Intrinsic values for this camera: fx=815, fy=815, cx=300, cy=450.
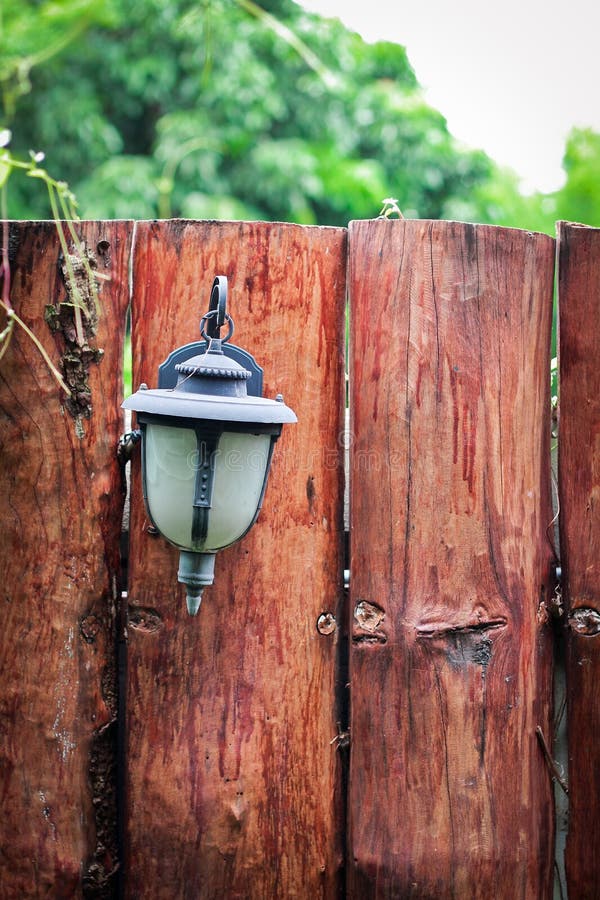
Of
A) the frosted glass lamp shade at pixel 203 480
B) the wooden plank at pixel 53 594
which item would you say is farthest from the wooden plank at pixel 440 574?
the wooden plank at pixel 53 594

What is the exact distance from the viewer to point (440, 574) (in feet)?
4.76

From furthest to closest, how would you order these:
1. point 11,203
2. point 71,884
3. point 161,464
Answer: point 11,203 → point 71,884 → point 161,464

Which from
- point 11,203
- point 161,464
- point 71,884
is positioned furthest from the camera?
point 11,203

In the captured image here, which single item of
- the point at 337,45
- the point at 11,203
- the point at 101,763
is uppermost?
the point at 337,45

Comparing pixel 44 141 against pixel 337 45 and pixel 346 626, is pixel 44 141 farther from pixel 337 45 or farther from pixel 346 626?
pixel 346 626

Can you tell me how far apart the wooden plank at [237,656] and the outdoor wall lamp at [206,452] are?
0.51ft

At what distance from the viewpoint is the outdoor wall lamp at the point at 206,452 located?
1217 millimetres

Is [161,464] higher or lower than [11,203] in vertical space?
lower

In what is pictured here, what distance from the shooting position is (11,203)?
15.4 feet

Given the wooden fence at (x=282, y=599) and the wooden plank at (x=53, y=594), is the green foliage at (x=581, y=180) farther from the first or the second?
the wooden plank at (x=53, y=594)

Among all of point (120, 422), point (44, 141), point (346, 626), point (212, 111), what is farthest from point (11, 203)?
point (346, 626)

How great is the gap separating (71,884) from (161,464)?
2.63 ft

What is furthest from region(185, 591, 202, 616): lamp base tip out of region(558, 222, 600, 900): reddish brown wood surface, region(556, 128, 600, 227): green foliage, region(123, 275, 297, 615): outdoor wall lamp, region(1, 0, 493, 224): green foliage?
region(556, 128, 600, 227): green foliage

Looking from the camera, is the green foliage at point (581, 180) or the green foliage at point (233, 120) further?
the green foliage at point (581, 180)
